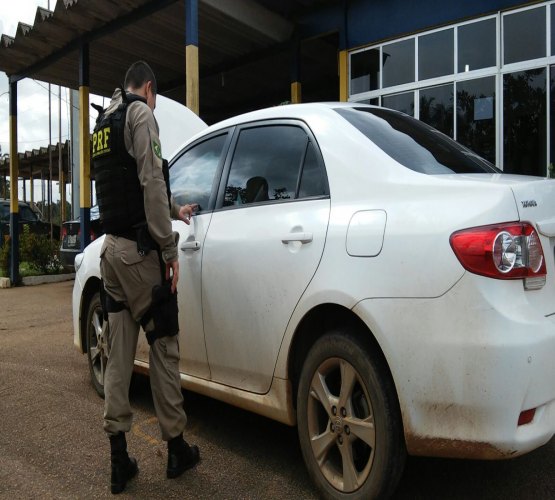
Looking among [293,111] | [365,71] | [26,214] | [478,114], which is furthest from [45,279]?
[293,111]

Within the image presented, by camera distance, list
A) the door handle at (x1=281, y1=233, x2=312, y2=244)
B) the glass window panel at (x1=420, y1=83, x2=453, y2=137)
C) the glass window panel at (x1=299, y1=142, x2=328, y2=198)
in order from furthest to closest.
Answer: the glass window panel at (x1=420, y1=83, x2=453, y2=137)
the glass window panel at (x1=299, y1=142, x2=328, y2=198)
the door handle at (x1=281, y1=233, x2=312, y2=244)

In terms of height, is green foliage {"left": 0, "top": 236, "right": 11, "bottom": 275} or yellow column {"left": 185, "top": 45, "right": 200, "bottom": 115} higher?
yellow column {"left": 185, "top": 45, "right": 200, "bottom": 115}

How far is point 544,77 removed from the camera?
7867 millimetres

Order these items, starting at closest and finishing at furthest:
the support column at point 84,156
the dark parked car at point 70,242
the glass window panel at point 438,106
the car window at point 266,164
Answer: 1. the car window at point 266,164
2. the glass window panel at point 438,106
3. the dark parked car at point 70,242
4. the support column at point 84,156

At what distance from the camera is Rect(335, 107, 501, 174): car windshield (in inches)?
99.3

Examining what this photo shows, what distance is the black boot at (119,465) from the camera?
270 cm

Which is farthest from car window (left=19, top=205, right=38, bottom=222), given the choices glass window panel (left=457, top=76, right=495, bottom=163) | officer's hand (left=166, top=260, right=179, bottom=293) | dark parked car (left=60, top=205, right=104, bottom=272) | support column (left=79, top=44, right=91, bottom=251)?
officer's hand (left=166, top=260, right=179, bottom=293)

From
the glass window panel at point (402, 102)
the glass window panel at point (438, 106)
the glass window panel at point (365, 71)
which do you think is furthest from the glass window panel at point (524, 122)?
the glass window panel at point (365, 71)

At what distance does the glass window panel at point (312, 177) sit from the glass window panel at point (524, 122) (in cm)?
641

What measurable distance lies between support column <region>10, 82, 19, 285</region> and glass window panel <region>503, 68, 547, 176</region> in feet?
32.8

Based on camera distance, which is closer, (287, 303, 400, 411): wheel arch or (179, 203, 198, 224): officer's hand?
(287, 303, 400, 411): wheel arch

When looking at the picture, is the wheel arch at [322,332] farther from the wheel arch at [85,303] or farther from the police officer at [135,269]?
the wheel arch at [85,303]

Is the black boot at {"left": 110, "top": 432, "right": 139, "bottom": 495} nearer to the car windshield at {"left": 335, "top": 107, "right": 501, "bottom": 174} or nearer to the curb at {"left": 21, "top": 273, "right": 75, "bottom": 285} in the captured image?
the car windshield at {"left": 335, "top": 107, "right": 501, "bottom": 174}

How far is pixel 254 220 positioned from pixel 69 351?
3750 mm
